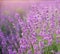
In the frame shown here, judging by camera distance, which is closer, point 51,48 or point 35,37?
point 35,37

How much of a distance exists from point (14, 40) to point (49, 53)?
1.65 ft

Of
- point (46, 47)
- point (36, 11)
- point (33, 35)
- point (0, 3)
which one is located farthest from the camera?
point (0, 3)

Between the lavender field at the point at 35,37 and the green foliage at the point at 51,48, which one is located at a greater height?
the lavender field at the point at 35,37

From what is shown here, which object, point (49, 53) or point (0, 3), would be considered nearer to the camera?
point (49, 53)

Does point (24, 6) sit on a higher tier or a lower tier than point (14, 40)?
higher

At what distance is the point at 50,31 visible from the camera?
93.8 inches

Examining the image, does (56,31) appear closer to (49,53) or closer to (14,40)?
(49,53)

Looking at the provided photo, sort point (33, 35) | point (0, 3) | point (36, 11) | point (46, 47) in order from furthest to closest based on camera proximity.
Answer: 1. point (0, 3)
2. point (36, 11)
3. point (46, 47)
4. point (33, 35)

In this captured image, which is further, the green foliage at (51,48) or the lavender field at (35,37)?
the green foliage at (51,48)

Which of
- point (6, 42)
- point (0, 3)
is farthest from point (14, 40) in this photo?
point (0, 3)

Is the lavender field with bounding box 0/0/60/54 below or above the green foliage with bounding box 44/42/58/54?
above

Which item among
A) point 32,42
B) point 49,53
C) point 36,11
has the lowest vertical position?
point 49,53

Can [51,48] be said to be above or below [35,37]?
below

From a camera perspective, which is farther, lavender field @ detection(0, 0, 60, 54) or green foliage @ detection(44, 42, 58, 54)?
green foliage @ detection(44, 42, 58, 54)
